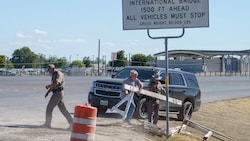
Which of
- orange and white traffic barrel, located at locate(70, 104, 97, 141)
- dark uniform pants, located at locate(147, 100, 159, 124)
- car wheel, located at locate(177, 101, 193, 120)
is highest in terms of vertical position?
orange and white traffic barrel, located at locate(70, 104, 97, 141)

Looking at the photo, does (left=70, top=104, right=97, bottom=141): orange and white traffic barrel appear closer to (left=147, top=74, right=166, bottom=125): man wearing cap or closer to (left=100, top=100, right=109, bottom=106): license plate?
(left=147, top=74, right=166, bottom=125): man wearing cap

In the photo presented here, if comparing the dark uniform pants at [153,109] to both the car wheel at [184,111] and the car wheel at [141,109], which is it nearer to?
the car wheel at [141,109]

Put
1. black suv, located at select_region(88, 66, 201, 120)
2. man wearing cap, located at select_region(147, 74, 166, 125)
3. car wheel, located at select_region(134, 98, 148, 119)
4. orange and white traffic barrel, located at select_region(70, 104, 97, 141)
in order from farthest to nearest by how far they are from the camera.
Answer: black suv, located at select_region(88, 66, 201, 120) < car wheel, located at select_region(134, 98, 148, 119) < man wearing cap, located at select_region(147, 74, 166, 125) < orange and white traffic barrel, located at select_region(70, 104, 97, 141)

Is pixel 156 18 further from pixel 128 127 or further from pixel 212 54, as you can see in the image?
pixel 212 54

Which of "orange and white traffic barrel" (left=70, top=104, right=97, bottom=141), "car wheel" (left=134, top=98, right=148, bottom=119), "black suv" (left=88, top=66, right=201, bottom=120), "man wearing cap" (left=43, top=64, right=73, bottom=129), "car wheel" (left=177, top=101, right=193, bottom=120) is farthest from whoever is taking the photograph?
"car wheel" (left=177, top=101, right=193, bottom=120)

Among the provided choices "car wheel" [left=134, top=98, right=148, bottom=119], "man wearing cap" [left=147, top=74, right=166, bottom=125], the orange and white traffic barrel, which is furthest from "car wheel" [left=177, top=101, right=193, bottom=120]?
the orange and white traffic barrel

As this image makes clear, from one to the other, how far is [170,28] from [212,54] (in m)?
81.8

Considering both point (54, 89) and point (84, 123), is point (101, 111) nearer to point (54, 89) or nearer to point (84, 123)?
point (54, 89)

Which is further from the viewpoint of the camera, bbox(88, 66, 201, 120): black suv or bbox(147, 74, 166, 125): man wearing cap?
bbox(88, 66, 201, 120): black suv

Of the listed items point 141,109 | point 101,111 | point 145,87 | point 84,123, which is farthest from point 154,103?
point 84,123

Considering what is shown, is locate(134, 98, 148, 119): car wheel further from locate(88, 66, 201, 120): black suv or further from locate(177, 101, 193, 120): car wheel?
locate(177, 101, 193, 120): car wheel

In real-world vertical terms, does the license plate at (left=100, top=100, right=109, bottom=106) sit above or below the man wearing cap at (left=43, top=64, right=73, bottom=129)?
below

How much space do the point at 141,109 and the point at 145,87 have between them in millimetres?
824

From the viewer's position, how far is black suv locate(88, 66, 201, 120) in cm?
1620
